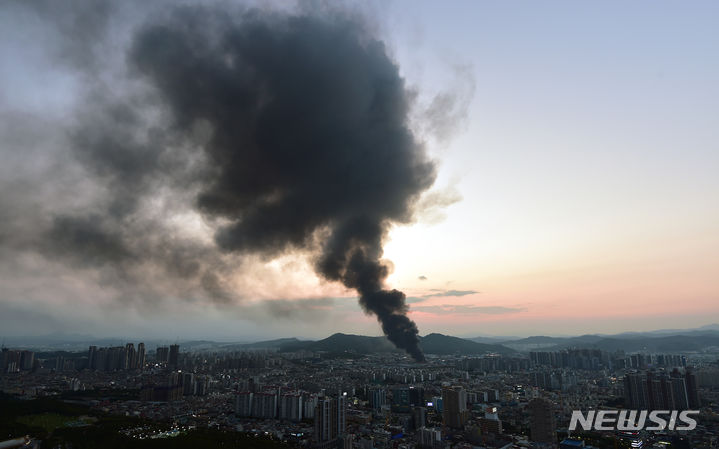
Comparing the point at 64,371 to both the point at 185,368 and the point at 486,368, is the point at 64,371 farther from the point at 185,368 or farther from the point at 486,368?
the point at 486,368

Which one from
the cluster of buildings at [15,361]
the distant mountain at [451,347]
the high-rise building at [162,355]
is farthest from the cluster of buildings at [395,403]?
the distant mountain at [451,347]

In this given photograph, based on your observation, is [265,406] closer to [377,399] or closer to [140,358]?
[377,399]

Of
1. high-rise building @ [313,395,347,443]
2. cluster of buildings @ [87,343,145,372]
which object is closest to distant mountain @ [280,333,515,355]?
cluster of buildings @ [87,343,145,372]

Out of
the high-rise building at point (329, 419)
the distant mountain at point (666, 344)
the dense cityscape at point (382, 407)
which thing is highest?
the high-rise building at point (329, 419)

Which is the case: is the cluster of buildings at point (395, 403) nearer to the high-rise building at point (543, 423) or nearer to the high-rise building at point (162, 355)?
the high-rise building at point (543, 423)

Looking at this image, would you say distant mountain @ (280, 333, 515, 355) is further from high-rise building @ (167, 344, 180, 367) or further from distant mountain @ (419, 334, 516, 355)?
high-rise building @ (167, 344, 180, 367)

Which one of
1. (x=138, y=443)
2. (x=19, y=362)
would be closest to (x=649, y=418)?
(x=138, y=443)
